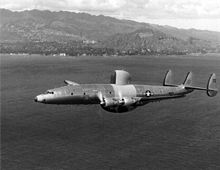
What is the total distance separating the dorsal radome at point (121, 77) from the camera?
123 feet

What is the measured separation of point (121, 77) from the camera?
37375 mm

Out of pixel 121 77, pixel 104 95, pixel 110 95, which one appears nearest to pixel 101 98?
pixel 104 95

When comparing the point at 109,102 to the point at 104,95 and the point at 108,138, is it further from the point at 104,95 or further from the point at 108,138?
the point at 108,138

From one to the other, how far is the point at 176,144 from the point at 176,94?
6119cm

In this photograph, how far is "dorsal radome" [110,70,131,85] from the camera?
37344mm

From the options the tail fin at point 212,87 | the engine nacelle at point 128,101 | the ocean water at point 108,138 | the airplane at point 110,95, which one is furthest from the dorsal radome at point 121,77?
the ocean water at point 108,138

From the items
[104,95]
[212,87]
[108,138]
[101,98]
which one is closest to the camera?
[104,95]

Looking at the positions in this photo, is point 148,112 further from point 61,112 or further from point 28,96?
point 28,96

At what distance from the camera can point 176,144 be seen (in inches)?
3999

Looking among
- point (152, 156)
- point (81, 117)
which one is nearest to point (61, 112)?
point (81, 117)

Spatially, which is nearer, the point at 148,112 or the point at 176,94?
the point at 176,94

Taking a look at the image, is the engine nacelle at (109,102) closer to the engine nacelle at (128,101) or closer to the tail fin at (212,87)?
the engine nacelle at (128,101)

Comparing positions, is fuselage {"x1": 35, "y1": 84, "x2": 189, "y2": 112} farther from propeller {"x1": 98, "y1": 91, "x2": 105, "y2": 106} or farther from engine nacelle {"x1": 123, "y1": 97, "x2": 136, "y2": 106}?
Answer: propeller {"x1": 98, "y1": 91, "x2": 105, "y2": 106}

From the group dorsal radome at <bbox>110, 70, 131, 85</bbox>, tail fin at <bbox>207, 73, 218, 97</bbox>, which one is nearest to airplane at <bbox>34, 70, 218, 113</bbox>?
dorsal radome at <bbox>110, 70, 131, 85</bbox>
